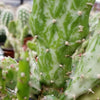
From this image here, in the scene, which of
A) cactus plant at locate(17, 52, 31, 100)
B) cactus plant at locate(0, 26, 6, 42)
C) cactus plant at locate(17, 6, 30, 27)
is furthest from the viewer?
cactus plant at locate(0, 26, 6, 42)

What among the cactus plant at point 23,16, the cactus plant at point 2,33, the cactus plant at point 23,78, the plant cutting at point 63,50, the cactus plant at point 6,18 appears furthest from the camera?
the cactus plant at point 6,18

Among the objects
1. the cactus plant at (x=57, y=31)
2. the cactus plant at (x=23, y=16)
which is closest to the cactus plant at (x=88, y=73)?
the cactus plant at (x=57, y=31)

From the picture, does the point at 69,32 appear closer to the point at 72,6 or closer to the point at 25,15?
the point at 72,6

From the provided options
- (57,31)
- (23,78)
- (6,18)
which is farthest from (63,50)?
(6,18)

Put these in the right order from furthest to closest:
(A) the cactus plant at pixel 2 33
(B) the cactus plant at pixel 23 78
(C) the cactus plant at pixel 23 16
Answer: (A) the cactus plant at pixel 2 33 < (C) the cactus plant at pixel 23 16 < (B) the cactus plant at pixel 23 78

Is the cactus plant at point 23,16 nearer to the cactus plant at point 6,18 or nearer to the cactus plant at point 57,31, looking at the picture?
the cactus plant at point 6,18

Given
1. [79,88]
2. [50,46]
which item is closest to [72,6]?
[50,46]

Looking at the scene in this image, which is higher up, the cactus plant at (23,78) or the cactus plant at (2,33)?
the cactus plant at (23,78)

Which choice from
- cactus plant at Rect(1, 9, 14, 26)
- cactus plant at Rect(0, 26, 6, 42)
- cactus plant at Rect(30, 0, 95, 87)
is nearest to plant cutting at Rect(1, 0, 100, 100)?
cactus plant at Rect(30, 0, 95, 87)

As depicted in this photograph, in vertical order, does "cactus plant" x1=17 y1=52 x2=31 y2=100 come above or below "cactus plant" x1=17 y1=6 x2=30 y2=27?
above

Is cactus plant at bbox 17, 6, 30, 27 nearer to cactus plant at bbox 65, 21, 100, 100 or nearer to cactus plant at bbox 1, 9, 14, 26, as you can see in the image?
cactus plant at bbox 1, 9, 14, 26
